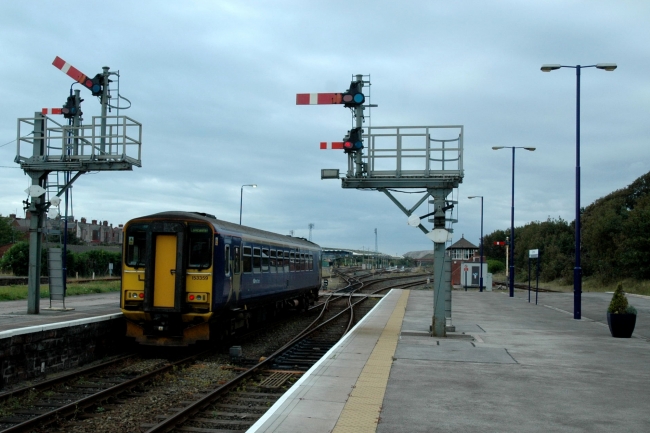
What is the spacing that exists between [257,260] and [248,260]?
3.14ft

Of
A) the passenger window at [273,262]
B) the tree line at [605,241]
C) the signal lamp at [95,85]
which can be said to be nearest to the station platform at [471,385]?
the passenger window at [273,262]

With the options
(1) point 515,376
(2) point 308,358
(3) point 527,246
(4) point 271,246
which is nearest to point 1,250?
(3) point 527,246

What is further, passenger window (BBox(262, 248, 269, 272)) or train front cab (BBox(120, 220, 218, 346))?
passenger window (BBox(262, 248, 269, 272))

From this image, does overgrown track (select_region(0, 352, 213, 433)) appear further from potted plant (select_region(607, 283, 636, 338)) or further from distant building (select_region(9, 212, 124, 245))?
distant building (select_region(9, 212, 124, 245))

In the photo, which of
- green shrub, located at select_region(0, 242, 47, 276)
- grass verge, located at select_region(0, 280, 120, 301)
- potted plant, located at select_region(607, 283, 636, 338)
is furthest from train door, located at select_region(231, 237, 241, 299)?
green shrub, located at select_region(0, 242, 47, 276)

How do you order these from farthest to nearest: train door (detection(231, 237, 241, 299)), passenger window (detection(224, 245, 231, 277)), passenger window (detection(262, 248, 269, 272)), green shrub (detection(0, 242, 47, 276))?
green shrub (detection(0, 242, 47, 276)), passenger window (detection(262, 248, 269, 272)), train door (detection(231, 237, 241, 299)), passenger window (detection(224, 245, 231, 277))

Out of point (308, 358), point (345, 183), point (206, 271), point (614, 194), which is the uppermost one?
point (614, 194)

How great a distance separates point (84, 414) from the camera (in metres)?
8.19

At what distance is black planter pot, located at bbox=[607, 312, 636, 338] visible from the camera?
1469 cm

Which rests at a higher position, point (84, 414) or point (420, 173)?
point (420, 173)

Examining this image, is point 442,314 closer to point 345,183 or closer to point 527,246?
point 345,183

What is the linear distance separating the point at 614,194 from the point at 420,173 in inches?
2247

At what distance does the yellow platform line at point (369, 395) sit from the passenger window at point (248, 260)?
4276mm

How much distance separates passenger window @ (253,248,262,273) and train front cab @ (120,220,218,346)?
342 cm
